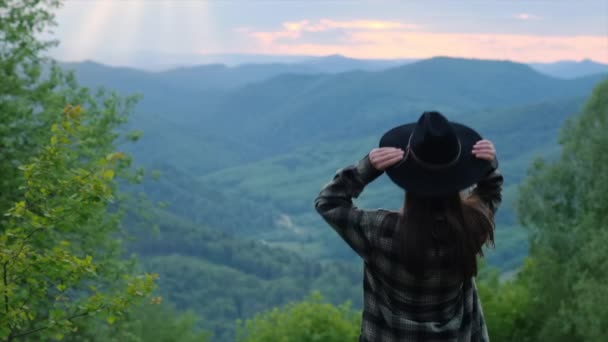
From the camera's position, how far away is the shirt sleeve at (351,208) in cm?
311

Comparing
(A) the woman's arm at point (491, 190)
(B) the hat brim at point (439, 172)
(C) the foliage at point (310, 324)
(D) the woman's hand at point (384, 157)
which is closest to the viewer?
(B) the hat brim at point (439, 172)

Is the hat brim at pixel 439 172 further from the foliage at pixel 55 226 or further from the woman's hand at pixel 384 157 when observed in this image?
the foliage at pixel 55 226

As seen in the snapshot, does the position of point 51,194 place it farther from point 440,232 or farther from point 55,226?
point 440,232

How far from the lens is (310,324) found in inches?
1068

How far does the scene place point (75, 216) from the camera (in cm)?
544

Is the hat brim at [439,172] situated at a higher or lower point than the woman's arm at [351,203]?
higher

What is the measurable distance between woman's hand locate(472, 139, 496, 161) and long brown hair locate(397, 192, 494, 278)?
0.22m

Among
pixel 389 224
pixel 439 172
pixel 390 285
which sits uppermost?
pixel 439 172

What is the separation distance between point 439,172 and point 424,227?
24 cm

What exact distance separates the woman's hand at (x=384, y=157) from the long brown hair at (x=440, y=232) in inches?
6.2

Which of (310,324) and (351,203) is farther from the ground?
(351,203)

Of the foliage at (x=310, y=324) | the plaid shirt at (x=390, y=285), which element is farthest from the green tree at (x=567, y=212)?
the plaid shirt at (x=390, y=285)

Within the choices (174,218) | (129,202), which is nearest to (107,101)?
(129,202)

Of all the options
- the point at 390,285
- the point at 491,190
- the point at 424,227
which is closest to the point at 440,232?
the point at 424,227
